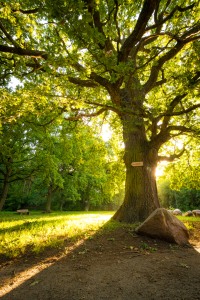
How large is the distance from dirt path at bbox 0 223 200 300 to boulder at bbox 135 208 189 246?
0.93 ft

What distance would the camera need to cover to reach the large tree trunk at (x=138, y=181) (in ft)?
20.2

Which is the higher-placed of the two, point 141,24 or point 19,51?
point 19,51

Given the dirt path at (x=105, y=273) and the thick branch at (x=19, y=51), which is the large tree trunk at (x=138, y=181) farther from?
the thick branch at (x=19, y=51)

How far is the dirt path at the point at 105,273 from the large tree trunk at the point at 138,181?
6.94 feet

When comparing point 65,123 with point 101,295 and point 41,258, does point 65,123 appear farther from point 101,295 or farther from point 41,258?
point 101,295

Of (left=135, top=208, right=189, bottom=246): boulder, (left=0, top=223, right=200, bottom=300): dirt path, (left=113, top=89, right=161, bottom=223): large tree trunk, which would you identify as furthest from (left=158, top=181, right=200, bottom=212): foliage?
(left=0, top=223, right=200, bottom=300): dirt path

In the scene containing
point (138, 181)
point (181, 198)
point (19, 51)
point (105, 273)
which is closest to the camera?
point (105, 273)

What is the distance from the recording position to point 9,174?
558 inches

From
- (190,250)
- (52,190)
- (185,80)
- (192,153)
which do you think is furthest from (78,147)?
(52,190)

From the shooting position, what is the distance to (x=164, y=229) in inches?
169

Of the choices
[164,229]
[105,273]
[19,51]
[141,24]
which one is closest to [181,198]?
[164,229]

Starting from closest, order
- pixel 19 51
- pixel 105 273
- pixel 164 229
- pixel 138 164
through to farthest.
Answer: pixel 105 273 < pixel 164 229 < pixel 19 51 < pixel 138 164

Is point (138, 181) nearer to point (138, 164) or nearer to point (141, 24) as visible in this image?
point (138, 164)

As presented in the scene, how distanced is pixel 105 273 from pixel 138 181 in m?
4.32
